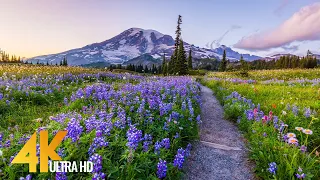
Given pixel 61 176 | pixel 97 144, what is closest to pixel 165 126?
pixel 97 144

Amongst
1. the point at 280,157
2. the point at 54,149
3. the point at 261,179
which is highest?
the point at 54,149

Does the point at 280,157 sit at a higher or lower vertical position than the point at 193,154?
higher

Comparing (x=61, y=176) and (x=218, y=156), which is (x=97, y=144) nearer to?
(x=61, y=176)

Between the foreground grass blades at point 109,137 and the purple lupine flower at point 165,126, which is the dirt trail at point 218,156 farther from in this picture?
the purple lupine flower at point 165,126

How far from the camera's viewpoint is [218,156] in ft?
20.7

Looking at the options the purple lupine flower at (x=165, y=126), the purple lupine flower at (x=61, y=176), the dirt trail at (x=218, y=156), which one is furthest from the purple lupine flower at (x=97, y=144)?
the dirt trail at (x=218, y=156)

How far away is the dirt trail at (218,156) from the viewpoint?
535 cm

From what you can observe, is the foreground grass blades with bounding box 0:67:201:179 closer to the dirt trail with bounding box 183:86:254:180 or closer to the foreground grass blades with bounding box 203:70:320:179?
the dirt trail with bounding box 183:86:254:180

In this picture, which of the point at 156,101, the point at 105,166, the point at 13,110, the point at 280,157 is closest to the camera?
the point at 105,166

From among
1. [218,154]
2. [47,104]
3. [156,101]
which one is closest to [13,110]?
[47,104]

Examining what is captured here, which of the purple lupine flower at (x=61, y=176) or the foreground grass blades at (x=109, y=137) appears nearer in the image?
the purple lupine flower at (x=61, y=176)

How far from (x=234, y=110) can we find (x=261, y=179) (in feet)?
15.7

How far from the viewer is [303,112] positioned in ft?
25.9

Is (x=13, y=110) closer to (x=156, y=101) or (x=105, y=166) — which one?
(x=156, y=101)
